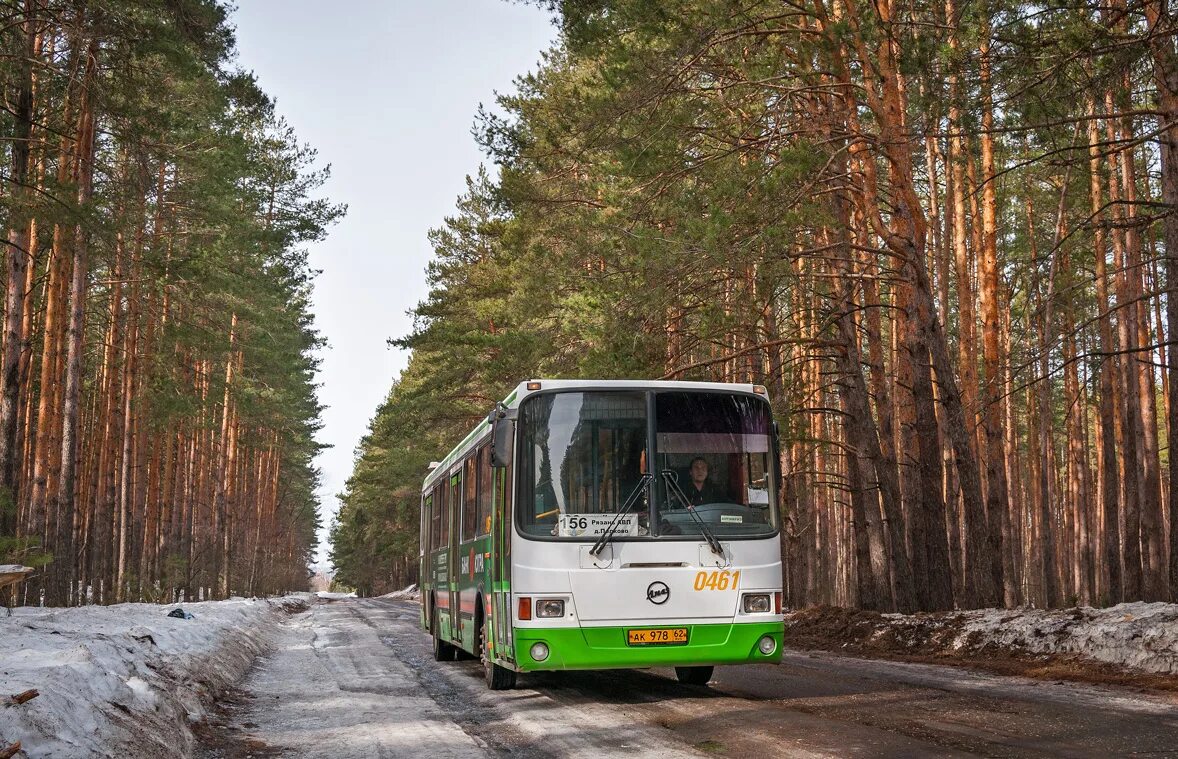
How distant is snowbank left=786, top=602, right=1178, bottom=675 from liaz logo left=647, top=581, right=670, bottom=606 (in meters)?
5.42

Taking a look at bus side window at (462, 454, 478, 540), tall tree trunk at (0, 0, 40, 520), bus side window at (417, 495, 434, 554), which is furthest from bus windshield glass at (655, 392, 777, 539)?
tall tree trunk at (0, 0, 40, 520)

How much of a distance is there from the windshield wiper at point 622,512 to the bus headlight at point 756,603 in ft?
4.63

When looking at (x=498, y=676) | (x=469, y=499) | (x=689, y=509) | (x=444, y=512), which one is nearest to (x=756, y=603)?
(x=689, y=509)

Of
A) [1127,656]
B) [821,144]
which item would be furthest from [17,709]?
[821,144]

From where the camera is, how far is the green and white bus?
1016 cm

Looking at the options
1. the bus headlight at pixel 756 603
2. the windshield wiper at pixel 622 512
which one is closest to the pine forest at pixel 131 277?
the windshield wiper at pixel 622 512

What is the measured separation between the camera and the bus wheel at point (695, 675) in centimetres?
1209

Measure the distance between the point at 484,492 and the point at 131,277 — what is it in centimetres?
2136

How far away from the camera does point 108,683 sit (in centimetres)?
849

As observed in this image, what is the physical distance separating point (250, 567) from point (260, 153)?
3224cm

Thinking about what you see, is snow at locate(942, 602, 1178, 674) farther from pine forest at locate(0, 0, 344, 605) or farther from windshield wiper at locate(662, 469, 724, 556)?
pine forest at locate(0, 0, 344, 605)

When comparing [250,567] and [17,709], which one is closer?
[17,709]

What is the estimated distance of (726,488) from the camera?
10609 millimetres

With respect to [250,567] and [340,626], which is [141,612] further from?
[250,567]
